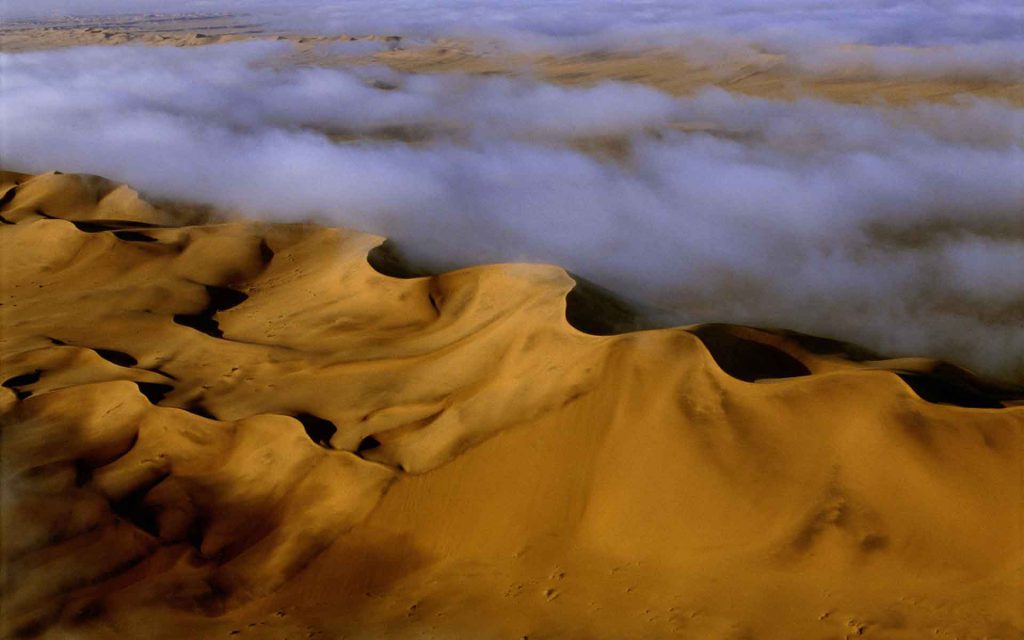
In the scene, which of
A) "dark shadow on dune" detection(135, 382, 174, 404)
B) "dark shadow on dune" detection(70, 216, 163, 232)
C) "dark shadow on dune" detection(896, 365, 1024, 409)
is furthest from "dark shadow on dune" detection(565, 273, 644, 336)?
"dark shadow on dune" detection(70, 216, 163, 232)

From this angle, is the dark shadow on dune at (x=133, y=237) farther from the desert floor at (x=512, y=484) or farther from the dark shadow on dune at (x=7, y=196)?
the dark shadow on dune at (x=7, y=196)

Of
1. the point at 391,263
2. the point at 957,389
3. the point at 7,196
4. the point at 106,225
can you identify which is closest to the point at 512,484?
the point at 957,389

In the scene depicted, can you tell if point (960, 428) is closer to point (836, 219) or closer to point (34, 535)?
point (34, 535)

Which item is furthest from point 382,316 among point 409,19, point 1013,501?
point 409,19

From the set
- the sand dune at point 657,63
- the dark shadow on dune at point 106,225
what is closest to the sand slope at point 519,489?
the dark shadow on dune at point 106,225

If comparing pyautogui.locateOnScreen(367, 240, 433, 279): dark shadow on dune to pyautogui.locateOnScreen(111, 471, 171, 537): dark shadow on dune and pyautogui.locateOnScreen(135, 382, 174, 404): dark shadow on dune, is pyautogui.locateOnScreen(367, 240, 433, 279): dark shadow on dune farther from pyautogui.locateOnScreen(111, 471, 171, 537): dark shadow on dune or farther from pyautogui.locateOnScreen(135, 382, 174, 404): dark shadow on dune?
pyautogui.locateOnScreen(111, 471, 171, 537): dark shadow on dune

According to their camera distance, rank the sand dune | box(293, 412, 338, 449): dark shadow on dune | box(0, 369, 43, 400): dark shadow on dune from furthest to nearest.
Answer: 1. the sand dune
2. box(0, 369, 43, 400): dark shadow on dune
3. box(293, 412, 338, 449): dark shadow on dune
